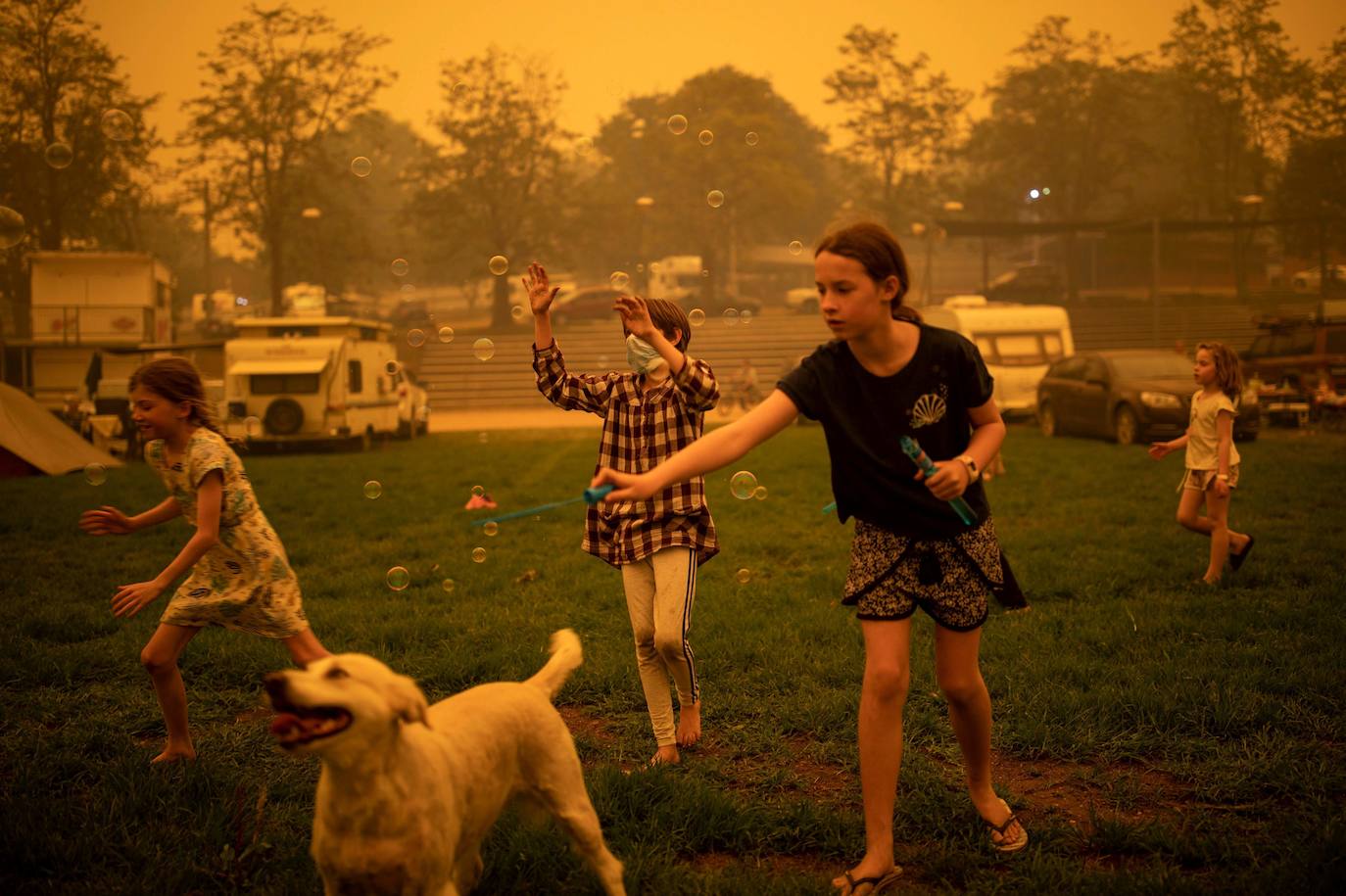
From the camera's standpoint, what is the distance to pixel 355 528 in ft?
37.9

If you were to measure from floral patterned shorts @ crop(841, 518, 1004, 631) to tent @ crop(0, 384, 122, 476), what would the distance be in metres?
14.9

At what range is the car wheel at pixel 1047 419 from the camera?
21.4m

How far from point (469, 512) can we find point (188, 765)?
785 centimetres

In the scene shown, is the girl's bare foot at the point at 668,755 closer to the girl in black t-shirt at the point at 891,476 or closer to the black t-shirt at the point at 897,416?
the girl in black t-shirt at the point at 891,476

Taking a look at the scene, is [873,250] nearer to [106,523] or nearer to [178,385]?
[178,385]

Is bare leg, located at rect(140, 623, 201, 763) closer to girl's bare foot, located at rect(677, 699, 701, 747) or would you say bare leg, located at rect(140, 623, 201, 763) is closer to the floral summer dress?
the floral summer dress

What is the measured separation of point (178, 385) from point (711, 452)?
8.10 feet

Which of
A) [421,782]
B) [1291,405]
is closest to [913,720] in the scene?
[421,782]

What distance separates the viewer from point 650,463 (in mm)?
4859

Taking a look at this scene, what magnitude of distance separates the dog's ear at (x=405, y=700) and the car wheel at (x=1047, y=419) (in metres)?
19.9

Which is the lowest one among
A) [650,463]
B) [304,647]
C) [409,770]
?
[304,647]

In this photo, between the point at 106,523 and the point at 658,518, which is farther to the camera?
the point at 658,518

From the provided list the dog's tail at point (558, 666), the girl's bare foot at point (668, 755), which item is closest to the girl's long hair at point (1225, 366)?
the girl's bare foot at point (668, 755)

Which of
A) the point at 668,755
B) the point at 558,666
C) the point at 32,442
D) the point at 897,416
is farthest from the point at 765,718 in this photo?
the point at 32,442
